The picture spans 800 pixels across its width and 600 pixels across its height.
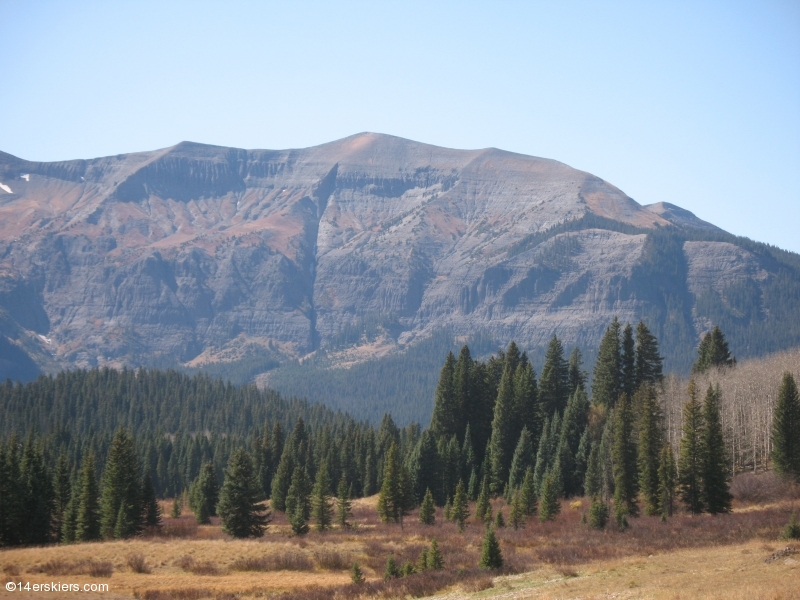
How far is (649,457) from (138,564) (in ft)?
146

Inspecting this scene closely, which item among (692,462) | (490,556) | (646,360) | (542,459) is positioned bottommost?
(490,556)

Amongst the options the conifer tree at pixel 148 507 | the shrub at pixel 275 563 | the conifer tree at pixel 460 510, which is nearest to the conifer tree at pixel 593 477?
the conifer tree at pixel 460 510

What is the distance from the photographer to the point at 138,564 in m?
59.2

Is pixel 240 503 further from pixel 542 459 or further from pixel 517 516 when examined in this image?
pixel 542 459

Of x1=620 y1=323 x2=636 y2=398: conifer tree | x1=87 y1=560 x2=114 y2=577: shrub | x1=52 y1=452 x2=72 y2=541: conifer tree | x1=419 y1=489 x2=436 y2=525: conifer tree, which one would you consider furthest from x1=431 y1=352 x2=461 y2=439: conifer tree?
x1=87 y1=560 x2=114 y2=577: shrub

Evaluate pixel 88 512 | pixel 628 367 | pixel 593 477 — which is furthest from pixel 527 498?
pixel 88 512

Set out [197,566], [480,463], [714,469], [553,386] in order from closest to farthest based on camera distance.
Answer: [197,566] → [714,469] → [553,386] → [480,463]

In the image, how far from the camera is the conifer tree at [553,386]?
354ft

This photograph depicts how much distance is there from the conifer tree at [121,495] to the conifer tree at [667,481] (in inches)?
1829

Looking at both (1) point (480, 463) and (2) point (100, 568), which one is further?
(1) point (480, 463)

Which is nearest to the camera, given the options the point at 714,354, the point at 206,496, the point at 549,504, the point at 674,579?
the point at 674,579

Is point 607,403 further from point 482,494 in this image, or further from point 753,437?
point 482,494

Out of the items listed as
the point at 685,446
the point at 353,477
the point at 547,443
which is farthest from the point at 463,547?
the point at 353,477

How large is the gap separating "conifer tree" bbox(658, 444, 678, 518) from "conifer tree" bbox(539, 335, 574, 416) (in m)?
29.7
